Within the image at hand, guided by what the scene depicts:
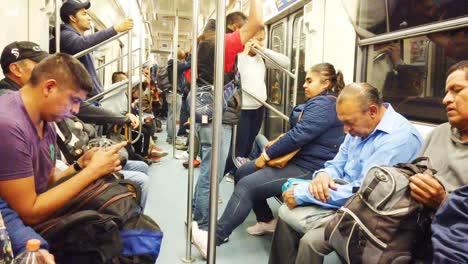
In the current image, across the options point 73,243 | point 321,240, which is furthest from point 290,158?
point 73,243

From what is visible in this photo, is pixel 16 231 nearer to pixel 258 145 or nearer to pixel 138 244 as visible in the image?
pixel 138 244

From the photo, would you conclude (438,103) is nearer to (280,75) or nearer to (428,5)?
(428,5)

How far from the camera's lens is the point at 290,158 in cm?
244

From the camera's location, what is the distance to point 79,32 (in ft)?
11.4

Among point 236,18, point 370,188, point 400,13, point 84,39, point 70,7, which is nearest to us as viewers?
point 370,188

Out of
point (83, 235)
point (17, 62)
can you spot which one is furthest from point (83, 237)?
point (17, 62)

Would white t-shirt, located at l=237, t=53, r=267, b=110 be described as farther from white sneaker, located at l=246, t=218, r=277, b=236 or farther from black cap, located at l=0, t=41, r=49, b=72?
black cap, located at l=0, t=41, r=49, b=72

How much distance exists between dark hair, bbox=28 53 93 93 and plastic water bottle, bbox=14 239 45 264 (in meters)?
0.63

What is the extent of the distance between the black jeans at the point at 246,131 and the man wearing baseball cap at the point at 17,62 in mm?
1792

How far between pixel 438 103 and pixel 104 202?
6.19 feet

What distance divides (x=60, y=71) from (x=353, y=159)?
1531mm

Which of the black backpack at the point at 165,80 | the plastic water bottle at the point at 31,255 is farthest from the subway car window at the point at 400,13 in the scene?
the black backpack at the point at 165,80

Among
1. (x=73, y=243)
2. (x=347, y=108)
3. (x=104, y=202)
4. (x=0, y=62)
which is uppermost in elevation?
(x=0, y=62)

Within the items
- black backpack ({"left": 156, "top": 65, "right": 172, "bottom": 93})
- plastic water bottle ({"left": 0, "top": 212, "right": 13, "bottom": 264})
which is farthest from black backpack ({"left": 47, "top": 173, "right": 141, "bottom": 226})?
black backpack ({"left": 156, "top": 65, "right": 172, "bottom": 93})
